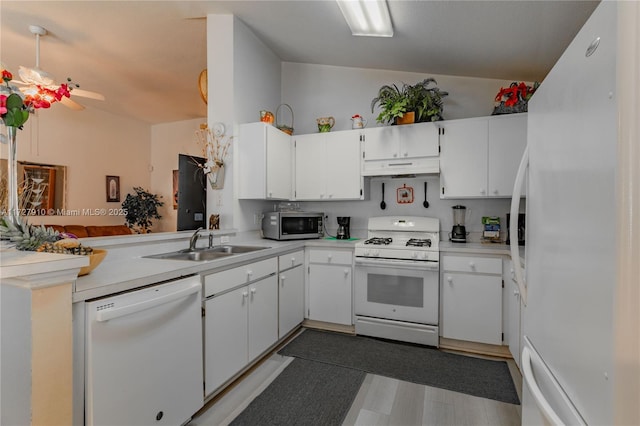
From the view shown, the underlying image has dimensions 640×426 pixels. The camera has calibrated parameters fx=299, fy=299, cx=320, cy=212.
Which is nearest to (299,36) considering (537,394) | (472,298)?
(472,298)

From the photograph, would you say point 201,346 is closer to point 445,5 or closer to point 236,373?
point 236,373

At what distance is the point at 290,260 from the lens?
277cm

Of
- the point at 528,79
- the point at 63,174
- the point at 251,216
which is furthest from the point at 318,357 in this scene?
the point at 63,174

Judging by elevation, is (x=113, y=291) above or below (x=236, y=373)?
above

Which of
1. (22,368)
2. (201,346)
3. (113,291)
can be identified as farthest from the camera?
(201,346)

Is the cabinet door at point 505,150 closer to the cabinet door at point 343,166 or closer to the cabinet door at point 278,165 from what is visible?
the cabinet door at point 343,166

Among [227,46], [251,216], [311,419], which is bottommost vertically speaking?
[311,419]

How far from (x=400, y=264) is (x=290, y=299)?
3.45 ft

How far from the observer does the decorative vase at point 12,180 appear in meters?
1.32

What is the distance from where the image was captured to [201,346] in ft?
5.59

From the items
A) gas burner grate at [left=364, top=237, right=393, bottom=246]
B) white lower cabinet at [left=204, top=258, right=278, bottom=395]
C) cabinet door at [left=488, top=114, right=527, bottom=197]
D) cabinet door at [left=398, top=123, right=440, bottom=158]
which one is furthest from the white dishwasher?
cabinet door at [left=488, top=114, right=527, bottom=197]

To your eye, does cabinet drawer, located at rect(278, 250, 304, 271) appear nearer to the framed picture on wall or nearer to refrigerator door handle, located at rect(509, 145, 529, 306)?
refrigerator door handle, located at rect(509, 145, 529, 306)

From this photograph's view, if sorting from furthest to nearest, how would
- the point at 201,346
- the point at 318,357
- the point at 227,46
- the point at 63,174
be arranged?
the point at 63,174 < the point at 227,46 < the point at 318,357 < the point at 201,346

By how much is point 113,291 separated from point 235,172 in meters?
1.84
